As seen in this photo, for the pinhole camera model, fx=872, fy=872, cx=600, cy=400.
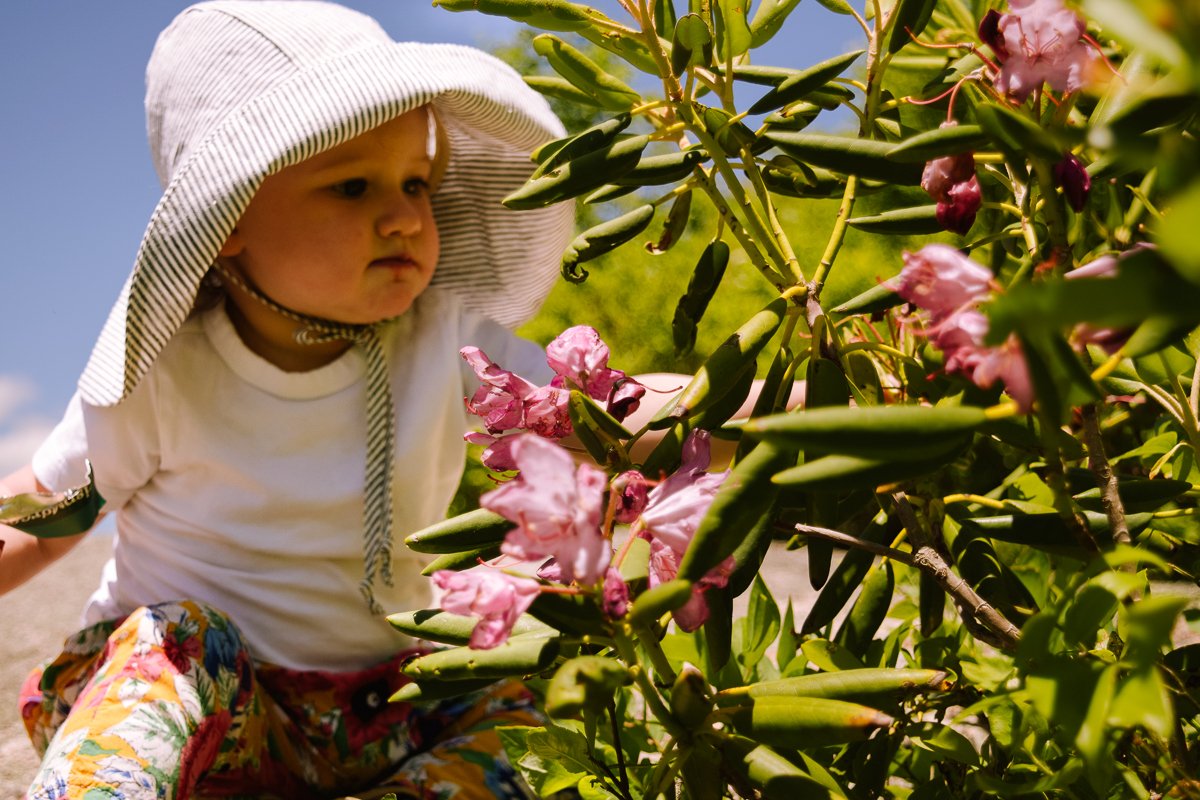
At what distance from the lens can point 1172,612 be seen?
0.21 meters

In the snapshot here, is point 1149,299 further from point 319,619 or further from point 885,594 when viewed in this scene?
point 319,619

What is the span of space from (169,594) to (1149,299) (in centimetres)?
112

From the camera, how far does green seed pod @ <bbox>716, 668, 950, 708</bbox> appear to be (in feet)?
1.07

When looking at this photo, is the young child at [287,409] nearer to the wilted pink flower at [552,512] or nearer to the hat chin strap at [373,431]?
the hat chin strap at [373,431]

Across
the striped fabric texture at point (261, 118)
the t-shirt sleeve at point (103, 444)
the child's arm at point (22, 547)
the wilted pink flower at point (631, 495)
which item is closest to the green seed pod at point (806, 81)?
the wilted pink flower at point (631, 495)

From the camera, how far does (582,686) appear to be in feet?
0.86

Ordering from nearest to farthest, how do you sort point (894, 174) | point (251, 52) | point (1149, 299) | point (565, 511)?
point (1149, 299)
point (565, 511)
point (894, 174)
point (251, 52)

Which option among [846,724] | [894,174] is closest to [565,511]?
[846,724]

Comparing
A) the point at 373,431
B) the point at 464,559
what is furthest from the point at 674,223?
Answer: the point at 373,431

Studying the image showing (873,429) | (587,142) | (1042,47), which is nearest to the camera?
(873,429)

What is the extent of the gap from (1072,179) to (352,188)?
0.80m

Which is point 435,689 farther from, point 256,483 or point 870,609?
point 256,483

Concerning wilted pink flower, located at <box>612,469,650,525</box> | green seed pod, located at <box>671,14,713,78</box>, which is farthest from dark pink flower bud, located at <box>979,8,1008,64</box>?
wilted pink flower, located at <box>612,469,650,525</box>

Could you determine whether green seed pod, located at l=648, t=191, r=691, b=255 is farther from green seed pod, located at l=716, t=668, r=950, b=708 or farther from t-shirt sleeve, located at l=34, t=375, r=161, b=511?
t-shirt sleeve, located at l=34, t=375, r=161, b=511
